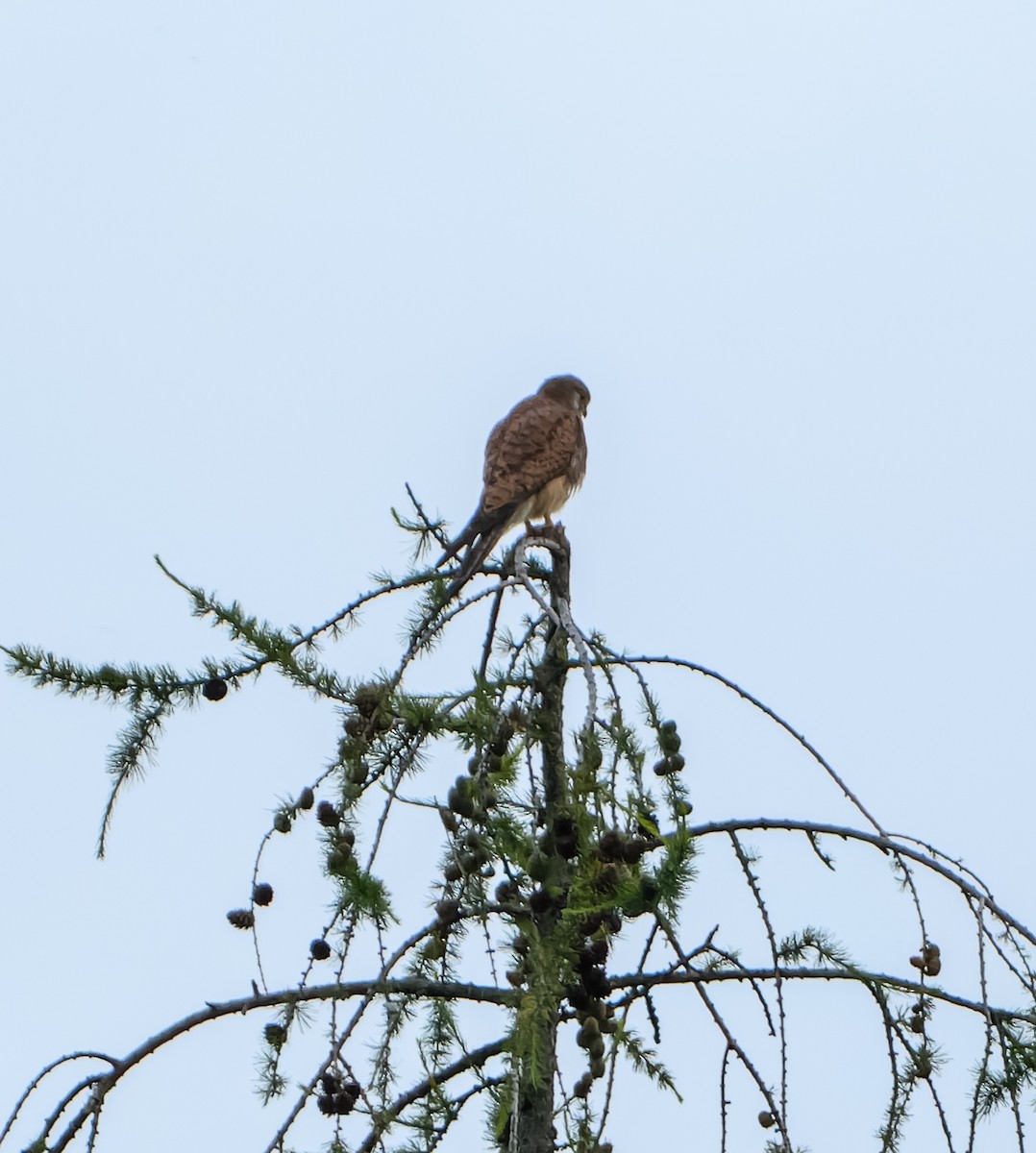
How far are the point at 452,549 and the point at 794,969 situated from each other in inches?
50.3

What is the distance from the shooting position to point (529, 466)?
5.38 meters

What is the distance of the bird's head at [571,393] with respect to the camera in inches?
265

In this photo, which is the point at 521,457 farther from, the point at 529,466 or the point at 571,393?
the point at 571,393

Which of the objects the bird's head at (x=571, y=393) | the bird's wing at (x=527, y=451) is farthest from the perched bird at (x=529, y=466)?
the bird's head at (x=571, y=393)

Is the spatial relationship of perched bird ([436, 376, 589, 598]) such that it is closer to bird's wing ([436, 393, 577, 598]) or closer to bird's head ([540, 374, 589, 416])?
bird's wing ([436, 393, 577, 598])

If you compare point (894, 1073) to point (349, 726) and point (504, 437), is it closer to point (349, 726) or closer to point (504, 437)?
point (349, 726)

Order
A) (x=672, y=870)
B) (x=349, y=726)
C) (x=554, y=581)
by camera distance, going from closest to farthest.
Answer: (x=672, y=870) → (x=349, y=726) → (x=554, y=581)

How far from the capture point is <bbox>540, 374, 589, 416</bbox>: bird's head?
6.73m

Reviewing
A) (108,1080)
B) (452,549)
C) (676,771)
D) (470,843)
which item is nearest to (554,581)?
(452,549)

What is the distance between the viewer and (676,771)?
2.70 metres

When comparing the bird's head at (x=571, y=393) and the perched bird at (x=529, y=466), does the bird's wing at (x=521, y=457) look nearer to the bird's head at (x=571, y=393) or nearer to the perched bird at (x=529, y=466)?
the perched bird at (x=529, y=466)

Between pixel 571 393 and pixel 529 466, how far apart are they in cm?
145

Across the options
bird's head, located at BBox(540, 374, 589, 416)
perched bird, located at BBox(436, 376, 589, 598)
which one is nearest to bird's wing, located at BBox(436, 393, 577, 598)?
perched bird, located at BBox(436, 376, 589, 598)

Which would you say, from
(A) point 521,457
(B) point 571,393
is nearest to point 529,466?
(A) point 521,457
